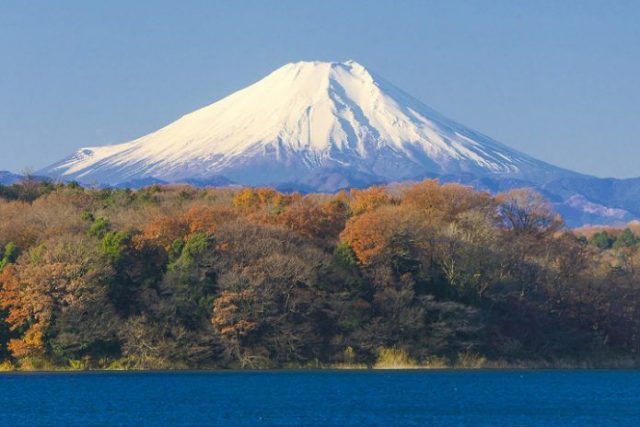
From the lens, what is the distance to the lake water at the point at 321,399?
148ft

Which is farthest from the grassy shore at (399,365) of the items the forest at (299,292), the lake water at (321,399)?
the lake water at (321,399)

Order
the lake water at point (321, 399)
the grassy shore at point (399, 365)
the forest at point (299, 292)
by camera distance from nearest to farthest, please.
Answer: the lake water at point (321, 399), the forest at point (299, 292), the grassy shore at point (399, 365)

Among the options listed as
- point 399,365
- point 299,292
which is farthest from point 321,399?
point 399,365

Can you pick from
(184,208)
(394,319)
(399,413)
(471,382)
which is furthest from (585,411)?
(184,208)

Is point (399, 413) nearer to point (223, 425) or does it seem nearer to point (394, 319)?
point (223, 425)

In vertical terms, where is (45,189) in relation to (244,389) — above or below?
above

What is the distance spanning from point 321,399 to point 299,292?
45.3 feet

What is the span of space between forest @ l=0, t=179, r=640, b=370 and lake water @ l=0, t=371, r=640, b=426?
1837 mm

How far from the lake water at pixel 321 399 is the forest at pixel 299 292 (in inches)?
72.3

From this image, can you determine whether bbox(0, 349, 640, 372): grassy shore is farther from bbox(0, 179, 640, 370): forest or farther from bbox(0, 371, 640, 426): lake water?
bbox(0, 371, 640, 426): lake water

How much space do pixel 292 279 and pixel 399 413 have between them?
18.6m

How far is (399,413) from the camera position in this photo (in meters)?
47.4

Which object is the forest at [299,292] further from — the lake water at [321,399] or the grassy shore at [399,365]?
the lake water at [321,399]

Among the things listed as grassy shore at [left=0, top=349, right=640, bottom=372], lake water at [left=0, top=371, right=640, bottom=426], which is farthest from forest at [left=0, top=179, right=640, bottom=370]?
lake water at [left=0, top=371, right=640, bottom=426]
